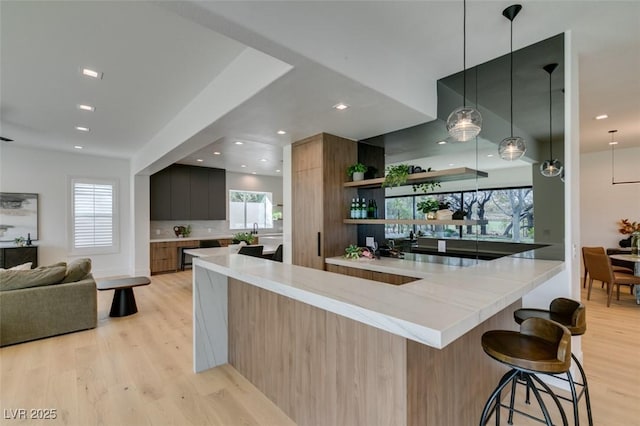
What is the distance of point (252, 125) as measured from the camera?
320cm

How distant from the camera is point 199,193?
24.7ft

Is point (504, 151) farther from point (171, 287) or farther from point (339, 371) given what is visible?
point (171, 287)

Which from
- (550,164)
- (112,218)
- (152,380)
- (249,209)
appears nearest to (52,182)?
(112,218)

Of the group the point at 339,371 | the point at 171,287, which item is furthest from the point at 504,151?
the point at 171,287

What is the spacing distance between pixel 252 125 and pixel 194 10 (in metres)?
1.74

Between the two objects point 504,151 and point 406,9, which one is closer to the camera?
point 406,9

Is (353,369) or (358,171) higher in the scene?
(358,171)

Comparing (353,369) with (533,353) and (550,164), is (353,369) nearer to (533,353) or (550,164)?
(533,353)

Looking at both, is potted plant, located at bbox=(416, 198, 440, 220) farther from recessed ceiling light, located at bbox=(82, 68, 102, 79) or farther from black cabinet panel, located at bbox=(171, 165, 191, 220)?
black cabinet panel, located at bbox=(171, 165, 191, 220)

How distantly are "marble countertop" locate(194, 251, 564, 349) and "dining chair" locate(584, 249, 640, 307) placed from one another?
10.6 ft

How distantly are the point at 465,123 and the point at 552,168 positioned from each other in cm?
102

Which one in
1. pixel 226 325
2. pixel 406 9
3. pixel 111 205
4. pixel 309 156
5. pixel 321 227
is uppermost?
pixel 406 9

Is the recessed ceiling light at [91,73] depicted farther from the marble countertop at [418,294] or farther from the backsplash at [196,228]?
the backsplash at [196,228]

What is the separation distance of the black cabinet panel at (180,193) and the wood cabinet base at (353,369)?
560 centimetres
